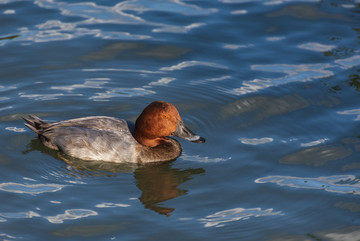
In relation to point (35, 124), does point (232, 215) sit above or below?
below

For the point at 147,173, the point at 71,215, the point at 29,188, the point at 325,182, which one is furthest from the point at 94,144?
the point at 325,182

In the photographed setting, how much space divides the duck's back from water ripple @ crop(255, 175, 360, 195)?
6.71 ft

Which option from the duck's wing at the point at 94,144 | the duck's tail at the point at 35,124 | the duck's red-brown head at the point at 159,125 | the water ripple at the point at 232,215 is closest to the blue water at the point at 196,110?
the water ripple at the point at 232,215

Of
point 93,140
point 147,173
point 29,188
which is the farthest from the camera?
point 93,140

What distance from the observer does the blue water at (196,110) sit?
24.0 ft

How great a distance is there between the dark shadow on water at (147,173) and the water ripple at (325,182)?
1097mm

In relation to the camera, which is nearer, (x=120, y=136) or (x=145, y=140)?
(x=120, y=136)

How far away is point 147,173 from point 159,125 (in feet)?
2.52

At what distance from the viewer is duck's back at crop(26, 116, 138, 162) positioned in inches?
341

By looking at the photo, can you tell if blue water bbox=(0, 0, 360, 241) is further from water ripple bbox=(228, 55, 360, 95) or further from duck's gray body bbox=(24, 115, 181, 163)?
duck's gray body bbox=(24, 115, 181, 163)

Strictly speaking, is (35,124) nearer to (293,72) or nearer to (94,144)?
(94,144)

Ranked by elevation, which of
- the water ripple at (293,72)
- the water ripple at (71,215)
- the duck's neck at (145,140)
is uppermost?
the water ripple at (293,72)

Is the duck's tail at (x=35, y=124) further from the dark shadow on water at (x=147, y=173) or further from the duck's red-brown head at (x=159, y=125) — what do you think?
the duck's red-brown head at (x=159, y=125)

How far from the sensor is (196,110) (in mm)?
10297
